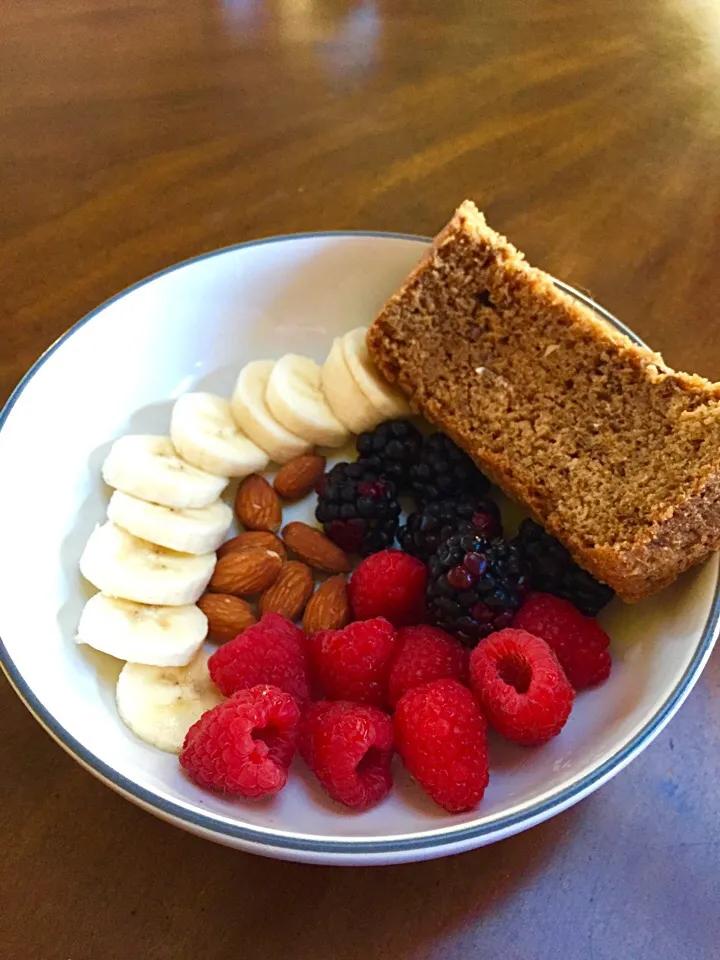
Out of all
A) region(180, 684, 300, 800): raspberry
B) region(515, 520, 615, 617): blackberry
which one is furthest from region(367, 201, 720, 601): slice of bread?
region(180, 684, 300, 800): raspberry

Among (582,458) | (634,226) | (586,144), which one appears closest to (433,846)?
(582,458)

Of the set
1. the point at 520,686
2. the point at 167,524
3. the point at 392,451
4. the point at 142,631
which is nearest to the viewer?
the point at 520,686

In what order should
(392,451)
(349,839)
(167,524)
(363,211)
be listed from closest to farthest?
(349,839)
(167,524)
(392,451)
(363,211)

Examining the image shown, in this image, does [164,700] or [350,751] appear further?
[164,700]

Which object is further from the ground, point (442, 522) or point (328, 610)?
point (442, 522)

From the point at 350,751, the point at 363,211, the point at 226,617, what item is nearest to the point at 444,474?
the point at 226,617

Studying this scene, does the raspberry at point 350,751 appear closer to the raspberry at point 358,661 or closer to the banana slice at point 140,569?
the raspberry at point 358,661

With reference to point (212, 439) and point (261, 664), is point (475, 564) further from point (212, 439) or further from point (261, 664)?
point (212, 439)
